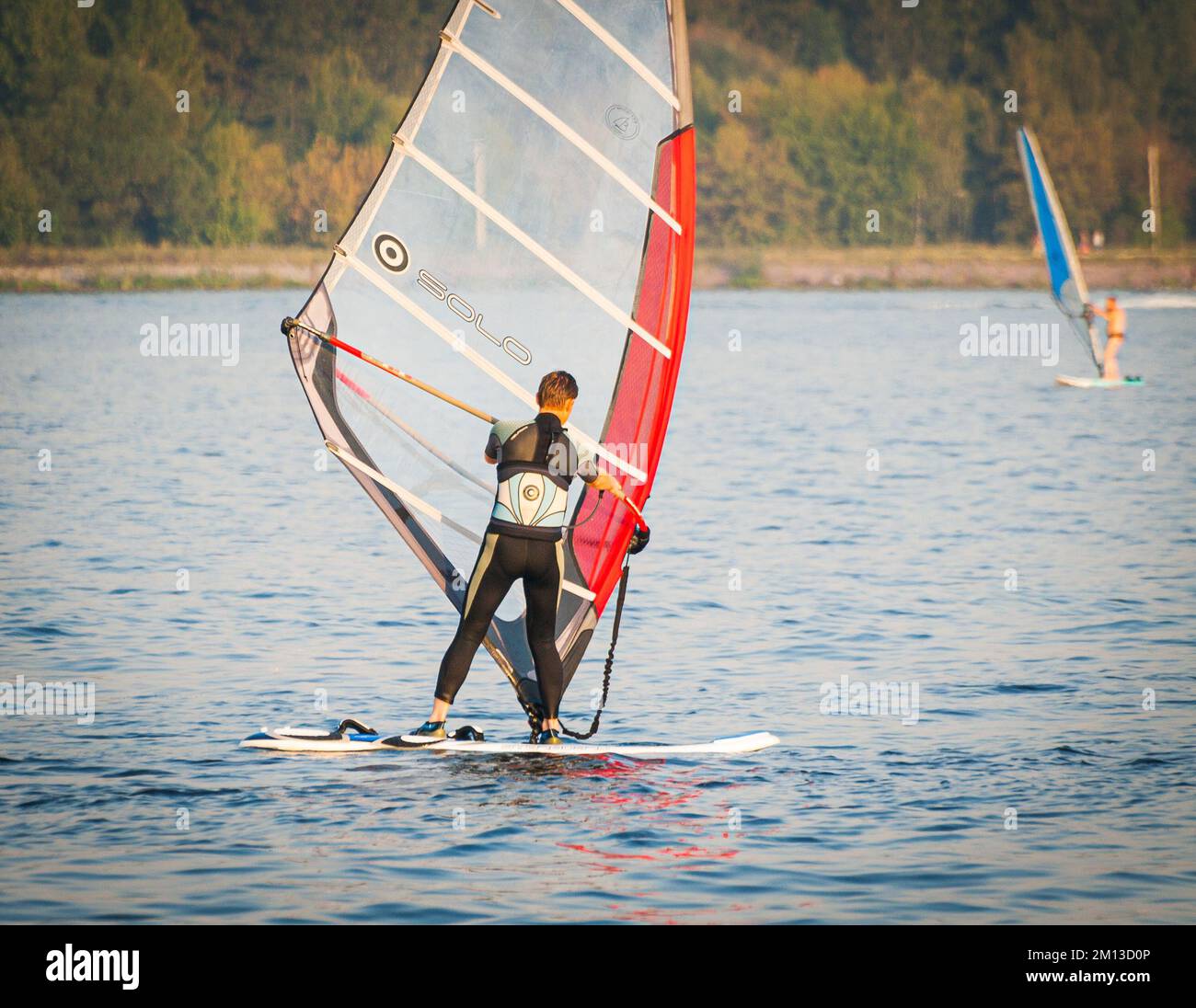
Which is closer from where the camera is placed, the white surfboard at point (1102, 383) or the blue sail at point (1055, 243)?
the blue sail at point (1055, 243)

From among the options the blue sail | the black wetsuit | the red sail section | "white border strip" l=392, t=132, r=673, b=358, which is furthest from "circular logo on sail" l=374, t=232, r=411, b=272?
the blue sail

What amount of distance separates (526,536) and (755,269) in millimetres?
76668

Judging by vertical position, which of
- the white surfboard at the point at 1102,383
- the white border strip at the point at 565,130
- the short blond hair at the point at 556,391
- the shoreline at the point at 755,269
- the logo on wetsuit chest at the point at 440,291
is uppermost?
the shoreline at the point at 755,269

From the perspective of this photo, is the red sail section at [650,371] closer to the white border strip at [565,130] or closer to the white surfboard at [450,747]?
the white border strip at [565,130]

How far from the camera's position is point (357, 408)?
9258mm

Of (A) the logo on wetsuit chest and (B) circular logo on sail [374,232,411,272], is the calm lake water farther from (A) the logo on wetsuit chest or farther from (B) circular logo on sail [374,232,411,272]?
(B) circular logo on sail [374,232,411,272]

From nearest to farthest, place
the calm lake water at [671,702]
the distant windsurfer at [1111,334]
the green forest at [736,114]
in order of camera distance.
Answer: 1. the calm lake water at [671,702]
2. the distant windsurfer at [1111,334]
3. the green forest at [736,114]

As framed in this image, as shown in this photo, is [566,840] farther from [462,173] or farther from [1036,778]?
[462,173]

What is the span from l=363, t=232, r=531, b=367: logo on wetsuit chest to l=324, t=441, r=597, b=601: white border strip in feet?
2.79

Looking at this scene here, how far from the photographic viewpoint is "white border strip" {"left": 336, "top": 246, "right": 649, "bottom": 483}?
29.8 ft

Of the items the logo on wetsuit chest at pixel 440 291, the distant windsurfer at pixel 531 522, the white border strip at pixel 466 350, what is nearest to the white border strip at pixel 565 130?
the logo on wetsuit chest at pixel 440 291

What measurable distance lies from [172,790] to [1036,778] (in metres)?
4.05

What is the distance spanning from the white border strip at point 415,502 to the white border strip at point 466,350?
670mm

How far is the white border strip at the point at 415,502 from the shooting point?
9195 millimetres
